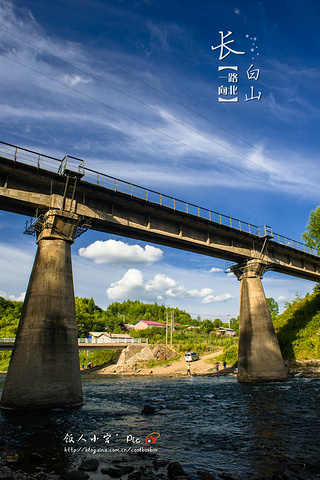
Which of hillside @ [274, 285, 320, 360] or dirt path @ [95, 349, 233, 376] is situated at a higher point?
hillside @ [274, 285, 320, 360]

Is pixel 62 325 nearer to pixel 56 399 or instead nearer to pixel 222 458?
pixel 56 399

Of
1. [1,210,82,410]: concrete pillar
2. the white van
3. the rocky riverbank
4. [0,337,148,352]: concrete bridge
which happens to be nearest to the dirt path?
the white van

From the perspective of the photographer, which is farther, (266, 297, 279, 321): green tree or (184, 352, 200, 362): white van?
(266, 297, 279, 321): green tree

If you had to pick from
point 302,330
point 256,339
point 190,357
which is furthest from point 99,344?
point 256,339

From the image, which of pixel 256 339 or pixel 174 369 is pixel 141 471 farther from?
pixel 174 369

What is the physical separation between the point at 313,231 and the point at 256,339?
30.4 meters

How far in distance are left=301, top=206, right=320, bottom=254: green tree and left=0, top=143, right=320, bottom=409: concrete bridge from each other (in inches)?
846

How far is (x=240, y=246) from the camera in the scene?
36.9 meters

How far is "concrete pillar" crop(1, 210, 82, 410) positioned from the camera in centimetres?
1758

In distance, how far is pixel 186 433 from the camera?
12.7 m

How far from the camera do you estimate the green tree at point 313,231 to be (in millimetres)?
53969

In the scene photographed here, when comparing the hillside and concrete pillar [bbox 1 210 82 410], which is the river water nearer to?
concrete pillar [bbox 1 210 82 410]

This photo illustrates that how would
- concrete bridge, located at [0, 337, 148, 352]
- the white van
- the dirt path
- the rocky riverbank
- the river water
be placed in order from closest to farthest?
the rocky riverbank
the river water
the dirt path
concrete bridge, located at [0, 337, 148, 352]
the white van

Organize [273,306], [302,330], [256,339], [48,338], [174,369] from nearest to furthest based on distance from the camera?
[48,338] → [256,339] → [302,330] → [174,369] → [273,306]
